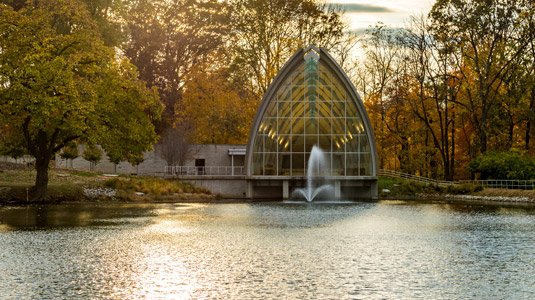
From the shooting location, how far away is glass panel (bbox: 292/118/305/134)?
5294 centimetres

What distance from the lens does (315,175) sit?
52.4 meters

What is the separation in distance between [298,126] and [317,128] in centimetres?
156

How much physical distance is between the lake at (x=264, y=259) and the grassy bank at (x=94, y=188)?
1192cm

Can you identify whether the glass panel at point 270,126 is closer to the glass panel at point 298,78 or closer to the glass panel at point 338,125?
the glass panel at point 298,78

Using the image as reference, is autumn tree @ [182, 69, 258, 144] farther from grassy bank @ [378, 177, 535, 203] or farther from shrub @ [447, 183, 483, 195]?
shrub @ [447, 183, 483, 195]

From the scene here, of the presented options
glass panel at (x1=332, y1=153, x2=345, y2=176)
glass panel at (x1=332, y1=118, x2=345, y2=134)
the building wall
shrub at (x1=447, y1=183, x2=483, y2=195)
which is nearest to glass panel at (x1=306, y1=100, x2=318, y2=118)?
glass panel at (x1=332, y1=118, x2=345, y2=134)

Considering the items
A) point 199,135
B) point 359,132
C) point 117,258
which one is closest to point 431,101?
point 359,132

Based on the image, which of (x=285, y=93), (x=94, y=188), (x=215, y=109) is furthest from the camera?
(x=215, y=109)

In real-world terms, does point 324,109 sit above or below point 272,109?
above

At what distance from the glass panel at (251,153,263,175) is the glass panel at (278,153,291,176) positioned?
5.09ft

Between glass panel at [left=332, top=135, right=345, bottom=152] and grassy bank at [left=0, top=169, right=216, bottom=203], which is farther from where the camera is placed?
glass panel at [left=332, top=135, right=345, bottom=152]

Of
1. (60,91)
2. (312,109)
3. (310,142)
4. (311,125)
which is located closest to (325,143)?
(310,142)

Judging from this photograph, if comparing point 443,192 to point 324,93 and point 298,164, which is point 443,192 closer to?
point 298,164

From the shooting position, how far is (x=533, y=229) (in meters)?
22.5
